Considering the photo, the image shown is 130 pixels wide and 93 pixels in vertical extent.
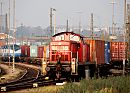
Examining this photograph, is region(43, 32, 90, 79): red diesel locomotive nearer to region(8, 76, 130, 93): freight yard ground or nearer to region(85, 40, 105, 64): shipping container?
Answer: region(85, 40, 105, 64): shipping container

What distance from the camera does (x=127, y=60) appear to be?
4859 cm

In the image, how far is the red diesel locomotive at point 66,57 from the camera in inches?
1018

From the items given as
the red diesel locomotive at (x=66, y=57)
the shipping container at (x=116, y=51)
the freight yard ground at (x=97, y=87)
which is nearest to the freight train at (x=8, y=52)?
the shipping container at (x=116, y=51)

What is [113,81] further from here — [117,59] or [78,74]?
[117,59]

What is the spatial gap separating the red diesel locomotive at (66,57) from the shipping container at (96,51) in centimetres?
223

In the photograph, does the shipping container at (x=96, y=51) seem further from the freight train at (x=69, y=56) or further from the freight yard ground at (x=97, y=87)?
the freight yard ground at (x=97, y=87)

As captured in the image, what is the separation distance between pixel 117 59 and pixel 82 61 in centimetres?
1735

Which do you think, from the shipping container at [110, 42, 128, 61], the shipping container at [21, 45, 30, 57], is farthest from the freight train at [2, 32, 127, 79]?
the shipping container at [21, 45, 30, 57]

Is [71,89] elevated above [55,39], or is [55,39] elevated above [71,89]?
[55,39]

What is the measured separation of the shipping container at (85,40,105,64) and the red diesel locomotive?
2227 mm

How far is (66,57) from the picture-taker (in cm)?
2727

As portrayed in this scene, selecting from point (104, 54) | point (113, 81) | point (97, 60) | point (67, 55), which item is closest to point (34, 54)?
point (104, 54)

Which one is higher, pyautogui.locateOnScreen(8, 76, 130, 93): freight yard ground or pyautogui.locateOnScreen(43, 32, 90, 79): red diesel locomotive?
pyautogui.locateOnScreen(43, 32, 90, 79): red diesel locomotive

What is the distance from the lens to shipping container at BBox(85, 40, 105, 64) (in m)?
31.3
